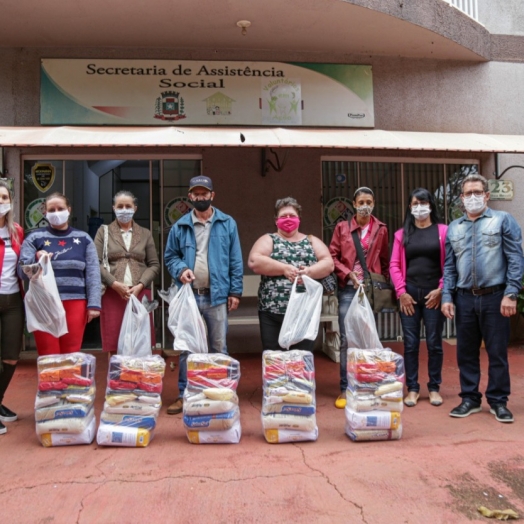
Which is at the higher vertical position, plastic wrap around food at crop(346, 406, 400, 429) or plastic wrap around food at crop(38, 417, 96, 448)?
plastic wrap around food at crop(346, 406, 400, 429)

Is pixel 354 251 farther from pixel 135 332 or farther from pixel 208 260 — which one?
pixel 135 332

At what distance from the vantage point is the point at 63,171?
20.5ft

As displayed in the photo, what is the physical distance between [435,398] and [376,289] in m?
1.06

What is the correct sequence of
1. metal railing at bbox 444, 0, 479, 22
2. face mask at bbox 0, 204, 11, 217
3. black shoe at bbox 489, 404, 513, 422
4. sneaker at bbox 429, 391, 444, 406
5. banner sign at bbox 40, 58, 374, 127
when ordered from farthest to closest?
1. metal railing at bbox 444, 0, 479, 22
2. banner sign at bbox 40, 58, 374, 127
3. sneaker at bbox 429, 391, 444, 406
4. black shoe at bbox 489, 404, 513, 422
5. face mask at bbox 0, 204, 11, 217

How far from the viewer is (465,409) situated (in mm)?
4000

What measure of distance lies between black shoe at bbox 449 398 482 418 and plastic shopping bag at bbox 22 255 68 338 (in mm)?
3009

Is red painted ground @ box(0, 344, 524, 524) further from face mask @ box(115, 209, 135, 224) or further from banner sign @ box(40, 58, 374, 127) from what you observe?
banner sign @ box(40, 58, 374, 127)

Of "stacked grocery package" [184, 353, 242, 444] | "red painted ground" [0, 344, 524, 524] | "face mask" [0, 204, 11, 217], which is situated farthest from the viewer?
"face mask" [0, 204, 11, 217]

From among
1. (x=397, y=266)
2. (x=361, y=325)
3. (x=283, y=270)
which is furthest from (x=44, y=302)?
(x=397, y=266)

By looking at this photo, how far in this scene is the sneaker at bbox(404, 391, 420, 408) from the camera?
4.24m

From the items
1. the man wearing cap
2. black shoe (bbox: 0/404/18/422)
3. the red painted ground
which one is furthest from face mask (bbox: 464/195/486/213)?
black shoe (bbox: 0/404/18/422)

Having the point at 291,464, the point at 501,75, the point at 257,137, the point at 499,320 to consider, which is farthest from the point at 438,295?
the point at 501,75

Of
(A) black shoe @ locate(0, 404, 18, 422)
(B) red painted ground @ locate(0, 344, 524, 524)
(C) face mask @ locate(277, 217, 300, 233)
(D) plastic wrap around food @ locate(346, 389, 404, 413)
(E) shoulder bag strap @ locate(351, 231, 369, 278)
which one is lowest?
(B) red painted ground @ locate(0, 344, 524, 524)

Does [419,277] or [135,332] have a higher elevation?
[419,277]
